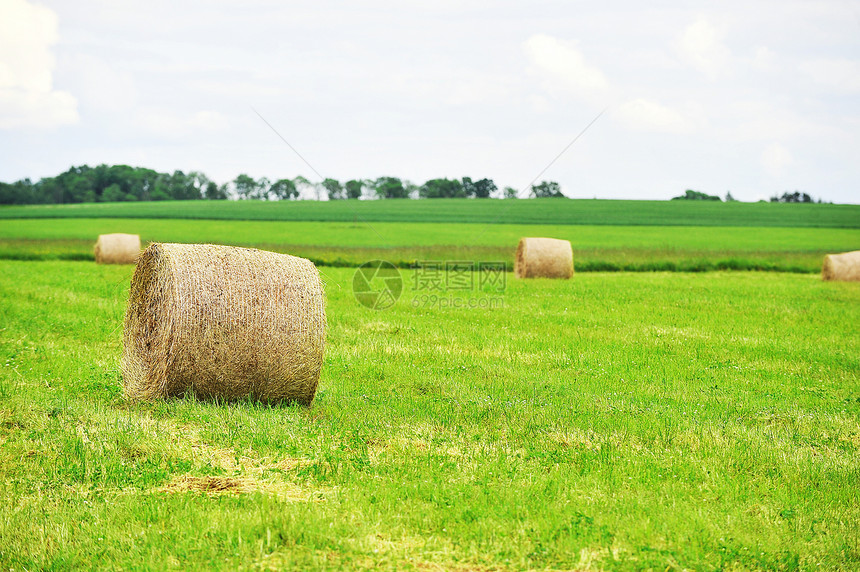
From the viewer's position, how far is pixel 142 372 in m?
9.84

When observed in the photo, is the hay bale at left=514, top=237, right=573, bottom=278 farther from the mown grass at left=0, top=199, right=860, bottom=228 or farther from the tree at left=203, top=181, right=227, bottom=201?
the tree at left=203, top=181, right=227, bottom=201

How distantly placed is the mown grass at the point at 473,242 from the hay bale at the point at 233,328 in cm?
1169

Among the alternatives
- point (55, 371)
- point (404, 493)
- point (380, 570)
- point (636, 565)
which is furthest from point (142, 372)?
point (636, 565)

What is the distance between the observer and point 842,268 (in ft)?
89.1

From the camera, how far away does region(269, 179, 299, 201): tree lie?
4467 inches

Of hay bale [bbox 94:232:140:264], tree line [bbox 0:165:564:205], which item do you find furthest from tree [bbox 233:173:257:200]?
hay bale [bbox 94:232:140:264]

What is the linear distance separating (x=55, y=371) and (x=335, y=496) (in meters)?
6.59

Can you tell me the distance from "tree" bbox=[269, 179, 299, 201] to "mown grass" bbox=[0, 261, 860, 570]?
100994mm

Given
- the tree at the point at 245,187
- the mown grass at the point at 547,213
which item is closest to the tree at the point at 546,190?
the mown grass at the point at 547,213

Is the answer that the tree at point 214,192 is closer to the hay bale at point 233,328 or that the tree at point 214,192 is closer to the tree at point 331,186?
the tree at point 331,186

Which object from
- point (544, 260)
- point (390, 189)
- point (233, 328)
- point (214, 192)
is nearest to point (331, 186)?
point (544, 260)

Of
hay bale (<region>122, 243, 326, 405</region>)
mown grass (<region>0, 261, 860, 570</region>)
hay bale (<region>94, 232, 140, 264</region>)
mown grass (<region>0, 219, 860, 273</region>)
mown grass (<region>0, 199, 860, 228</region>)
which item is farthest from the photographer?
mown grass (<region>0, 199, 860, 228</region>)

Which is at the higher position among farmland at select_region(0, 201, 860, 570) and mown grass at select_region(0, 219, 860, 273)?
mown grass at select_region(0, 219, 860, 273)

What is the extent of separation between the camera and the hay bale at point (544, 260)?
25.8 meters
